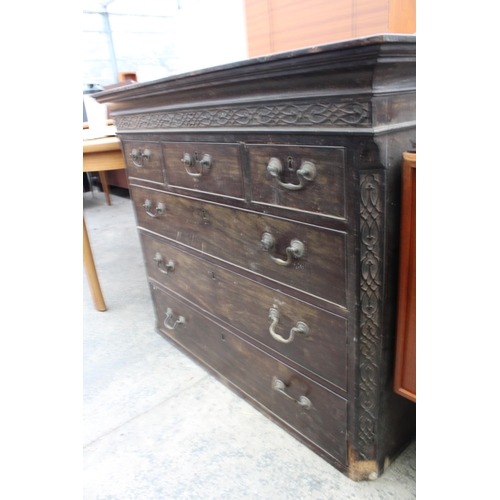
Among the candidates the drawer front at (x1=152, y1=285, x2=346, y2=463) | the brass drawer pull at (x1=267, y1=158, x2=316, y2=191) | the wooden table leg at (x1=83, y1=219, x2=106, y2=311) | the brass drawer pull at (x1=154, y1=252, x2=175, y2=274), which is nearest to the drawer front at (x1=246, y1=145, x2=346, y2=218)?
the brass drawer pull at (x1=267, y1=158, x2=316, y2=191)

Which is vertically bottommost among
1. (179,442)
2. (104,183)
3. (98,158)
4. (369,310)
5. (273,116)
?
(179,442)

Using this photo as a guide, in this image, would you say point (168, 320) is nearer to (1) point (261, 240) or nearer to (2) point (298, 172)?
(1) point (261, 240)

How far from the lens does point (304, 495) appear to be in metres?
1.07

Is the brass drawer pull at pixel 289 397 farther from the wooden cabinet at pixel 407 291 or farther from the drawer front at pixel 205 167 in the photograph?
the drawer front at pixel 205 167

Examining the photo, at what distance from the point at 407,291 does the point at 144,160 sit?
39.6 inches

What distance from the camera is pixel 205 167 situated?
3.95ft

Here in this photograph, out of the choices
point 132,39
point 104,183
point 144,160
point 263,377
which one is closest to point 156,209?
point 144,160

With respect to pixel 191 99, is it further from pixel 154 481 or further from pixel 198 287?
pixel 154 481

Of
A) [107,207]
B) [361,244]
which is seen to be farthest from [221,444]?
[107,207]

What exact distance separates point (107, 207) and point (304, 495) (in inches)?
150

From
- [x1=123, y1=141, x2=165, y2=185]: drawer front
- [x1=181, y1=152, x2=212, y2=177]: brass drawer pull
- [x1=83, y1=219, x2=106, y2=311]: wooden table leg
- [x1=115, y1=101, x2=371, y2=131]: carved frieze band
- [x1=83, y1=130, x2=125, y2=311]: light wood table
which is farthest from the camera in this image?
[x1=83, y1=219, x2=106, y2=311]: wooden table leg

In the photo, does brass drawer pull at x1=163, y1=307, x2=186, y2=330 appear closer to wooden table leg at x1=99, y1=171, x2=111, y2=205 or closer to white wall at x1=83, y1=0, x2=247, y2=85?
wooden table leg at x1=99, y1=171, x2=111, y2=205

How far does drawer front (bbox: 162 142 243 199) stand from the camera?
1105 millimetres

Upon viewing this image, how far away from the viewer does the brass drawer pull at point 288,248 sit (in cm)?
98
